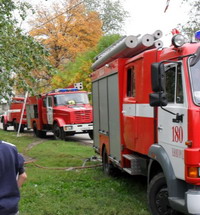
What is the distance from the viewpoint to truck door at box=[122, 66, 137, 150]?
21.8 ft

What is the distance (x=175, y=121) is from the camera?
4871mm

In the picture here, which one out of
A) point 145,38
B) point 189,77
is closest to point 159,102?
point 189,77

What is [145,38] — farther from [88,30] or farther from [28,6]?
[88,30]

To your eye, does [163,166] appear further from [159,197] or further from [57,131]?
[57,131]

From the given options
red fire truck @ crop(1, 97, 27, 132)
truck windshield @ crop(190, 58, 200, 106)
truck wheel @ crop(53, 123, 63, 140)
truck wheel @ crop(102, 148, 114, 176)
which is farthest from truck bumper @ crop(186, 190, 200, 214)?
red fire truck @ crop(1, 97, 27, 132)

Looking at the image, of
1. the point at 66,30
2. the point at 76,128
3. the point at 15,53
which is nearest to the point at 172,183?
the point at 15,53

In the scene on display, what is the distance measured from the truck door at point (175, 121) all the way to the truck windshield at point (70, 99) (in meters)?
13.4

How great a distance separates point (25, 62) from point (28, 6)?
5.08 feet

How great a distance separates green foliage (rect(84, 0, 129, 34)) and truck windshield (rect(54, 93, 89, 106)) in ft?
81.8

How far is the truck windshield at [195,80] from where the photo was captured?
4.65 meters

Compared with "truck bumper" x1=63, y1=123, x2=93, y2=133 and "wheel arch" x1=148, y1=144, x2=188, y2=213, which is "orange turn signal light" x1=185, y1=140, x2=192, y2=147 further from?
"truck bumper" x1=63, y1=123, x2=93, y2=133

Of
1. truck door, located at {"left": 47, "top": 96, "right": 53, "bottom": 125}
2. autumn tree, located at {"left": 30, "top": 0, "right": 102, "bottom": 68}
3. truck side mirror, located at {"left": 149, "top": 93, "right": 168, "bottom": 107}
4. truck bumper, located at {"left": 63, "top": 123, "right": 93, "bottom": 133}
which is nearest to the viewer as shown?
truck side mirror, located at {"left": 149, "top": 93, "right": 168, "bottom": 107}

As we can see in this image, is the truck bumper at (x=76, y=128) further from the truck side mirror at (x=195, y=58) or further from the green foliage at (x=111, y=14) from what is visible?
the green foliage at (x=111, y=14)

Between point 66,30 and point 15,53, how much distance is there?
2815 cm
